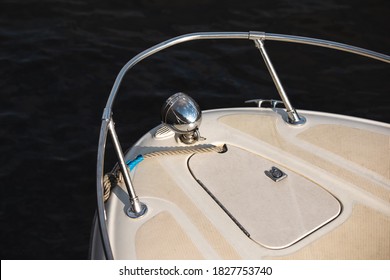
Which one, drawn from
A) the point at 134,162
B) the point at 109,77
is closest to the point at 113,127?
the point at 134,162

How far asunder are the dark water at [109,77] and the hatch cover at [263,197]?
1.53 meters

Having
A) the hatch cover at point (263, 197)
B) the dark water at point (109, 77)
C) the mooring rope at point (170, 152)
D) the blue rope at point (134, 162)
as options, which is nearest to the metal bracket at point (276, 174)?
the hatch cover at point (263, 197)

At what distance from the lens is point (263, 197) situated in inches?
99.0

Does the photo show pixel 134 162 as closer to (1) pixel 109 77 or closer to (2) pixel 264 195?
(2) pixel 264 195

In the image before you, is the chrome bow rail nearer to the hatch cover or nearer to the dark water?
the hatch cover

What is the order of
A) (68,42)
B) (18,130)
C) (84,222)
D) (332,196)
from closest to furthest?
1. (332,196)
2. (84,222)
3. (18,130)
4. (68,42)

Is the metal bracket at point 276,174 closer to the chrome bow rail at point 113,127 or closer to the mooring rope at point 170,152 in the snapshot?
the mooring rope at point 170,152

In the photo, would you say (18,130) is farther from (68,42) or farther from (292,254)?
(292,254)

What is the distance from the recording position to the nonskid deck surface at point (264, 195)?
2.29 meters

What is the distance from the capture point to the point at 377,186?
8.36ft

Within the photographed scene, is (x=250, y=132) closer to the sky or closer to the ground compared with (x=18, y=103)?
closer to the sky

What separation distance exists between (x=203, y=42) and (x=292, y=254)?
386 centimetres

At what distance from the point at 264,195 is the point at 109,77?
10.0 feet
